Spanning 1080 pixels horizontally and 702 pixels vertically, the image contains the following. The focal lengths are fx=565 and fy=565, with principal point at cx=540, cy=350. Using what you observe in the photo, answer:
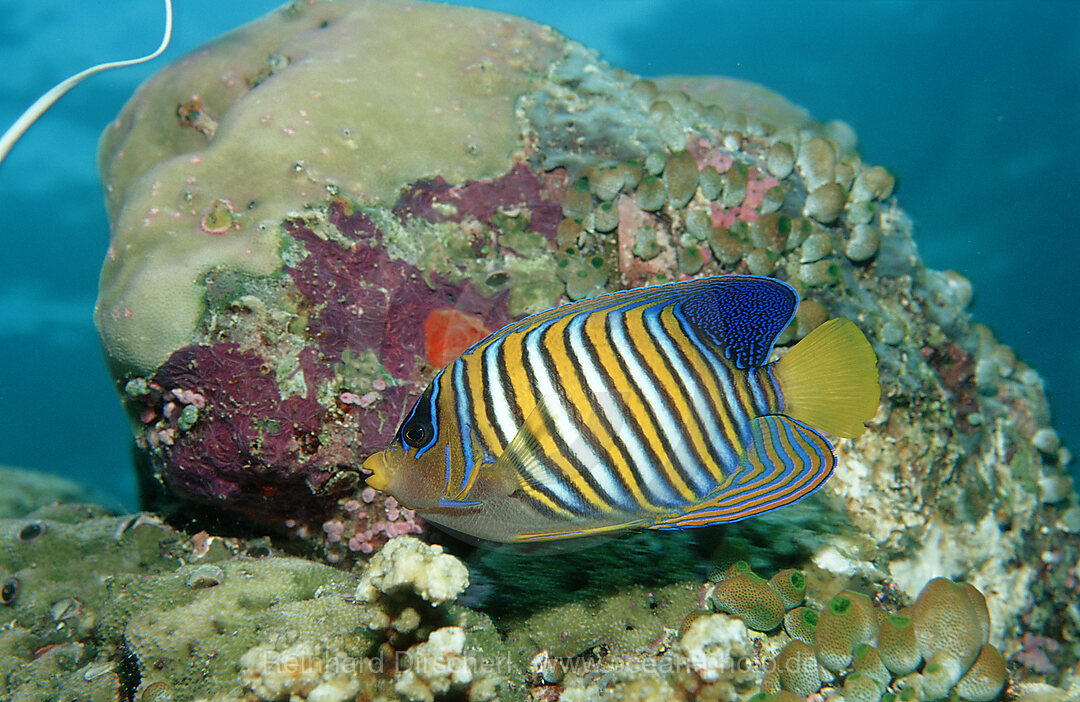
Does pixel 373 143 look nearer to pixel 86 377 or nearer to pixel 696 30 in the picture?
pixel 696 30

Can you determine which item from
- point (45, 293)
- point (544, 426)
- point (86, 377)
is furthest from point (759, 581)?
point (86, 377)

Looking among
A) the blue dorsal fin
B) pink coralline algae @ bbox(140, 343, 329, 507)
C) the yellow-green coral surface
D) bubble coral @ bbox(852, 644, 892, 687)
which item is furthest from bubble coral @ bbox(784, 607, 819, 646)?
the yellow-green coral surface

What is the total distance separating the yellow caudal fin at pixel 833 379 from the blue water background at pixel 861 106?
23747 mm

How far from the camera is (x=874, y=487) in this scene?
279cm

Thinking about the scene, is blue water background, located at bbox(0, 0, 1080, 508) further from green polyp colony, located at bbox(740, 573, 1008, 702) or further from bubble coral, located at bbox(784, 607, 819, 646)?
green polyp colony, located at bbox(740, 573, 1008, 702)

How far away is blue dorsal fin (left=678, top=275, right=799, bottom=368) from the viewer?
1538 millimetres

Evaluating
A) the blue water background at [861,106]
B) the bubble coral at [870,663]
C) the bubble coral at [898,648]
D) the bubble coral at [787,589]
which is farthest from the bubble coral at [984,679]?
the blue water background at [861,106]

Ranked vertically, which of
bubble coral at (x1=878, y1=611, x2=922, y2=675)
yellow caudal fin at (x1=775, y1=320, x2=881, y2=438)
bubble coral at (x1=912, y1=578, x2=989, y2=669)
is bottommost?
bubble coral at (x1=878, y1=611, x2=922, y2=675)

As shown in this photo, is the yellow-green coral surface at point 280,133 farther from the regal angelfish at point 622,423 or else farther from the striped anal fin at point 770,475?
the striped anal fin at point 770,475

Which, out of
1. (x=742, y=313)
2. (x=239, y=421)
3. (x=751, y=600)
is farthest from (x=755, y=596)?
(x=239, y=421)

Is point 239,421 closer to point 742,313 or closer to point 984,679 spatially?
point 742,313

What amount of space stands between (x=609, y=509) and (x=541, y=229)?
193cm

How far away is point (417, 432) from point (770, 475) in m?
0.94

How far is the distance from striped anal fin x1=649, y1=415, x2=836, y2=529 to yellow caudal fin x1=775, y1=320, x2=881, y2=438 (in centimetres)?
7
